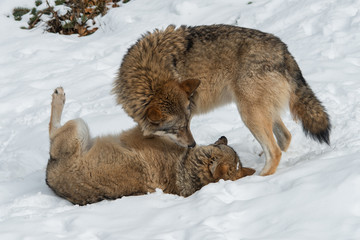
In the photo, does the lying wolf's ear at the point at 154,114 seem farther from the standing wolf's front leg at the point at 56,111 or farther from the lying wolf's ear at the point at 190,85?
the standing wolf's front leg at the point at 56,111

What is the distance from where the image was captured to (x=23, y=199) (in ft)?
15.4

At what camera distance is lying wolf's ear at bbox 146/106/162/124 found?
16.9ft

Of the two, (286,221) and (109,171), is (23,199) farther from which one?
(286,221)

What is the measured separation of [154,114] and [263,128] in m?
1.35

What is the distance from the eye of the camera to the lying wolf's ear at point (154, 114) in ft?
16.9

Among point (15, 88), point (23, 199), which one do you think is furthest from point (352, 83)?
point (15, 88)

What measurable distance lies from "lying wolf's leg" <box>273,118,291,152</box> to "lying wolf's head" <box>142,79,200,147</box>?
1275 mm

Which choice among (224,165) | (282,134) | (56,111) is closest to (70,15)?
(56,111)

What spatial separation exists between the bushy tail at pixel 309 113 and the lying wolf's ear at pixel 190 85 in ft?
4.06

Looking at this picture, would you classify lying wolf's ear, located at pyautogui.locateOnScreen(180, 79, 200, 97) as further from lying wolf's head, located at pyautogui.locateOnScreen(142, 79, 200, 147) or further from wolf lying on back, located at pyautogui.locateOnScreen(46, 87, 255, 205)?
wolf lying on back, located at pyautogui.locateOnScreen(46, 87, 255, 205)

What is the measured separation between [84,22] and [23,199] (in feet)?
27.1

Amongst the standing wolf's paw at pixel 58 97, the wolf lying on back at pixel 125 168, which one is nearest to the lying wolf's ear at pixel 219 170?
the wolf lying on back at pixel 125 168

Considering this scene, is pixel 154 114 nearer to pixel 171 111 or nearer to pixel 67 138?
pixel 171 111

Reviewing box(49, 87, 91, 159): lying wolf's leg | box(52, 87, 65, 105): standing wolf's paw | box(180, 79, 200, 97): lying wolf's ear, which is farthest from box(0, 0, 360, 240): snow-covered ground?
box(180, 79, 200, 97): lying wolf's ear
